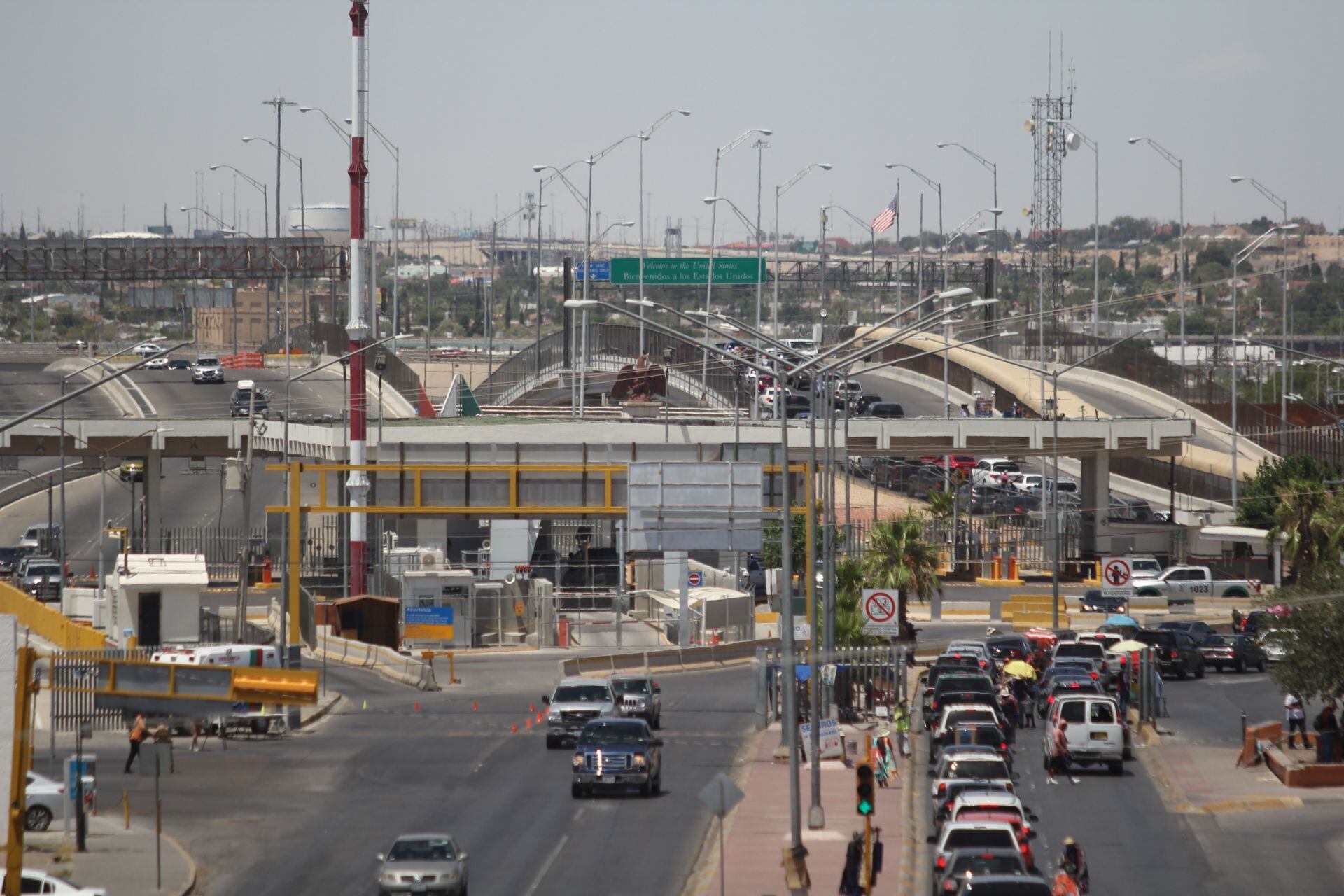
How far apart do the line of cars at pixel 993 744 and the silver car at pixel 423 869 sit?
253 inches

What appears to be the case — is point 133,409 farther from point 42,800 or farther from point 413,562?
point 42,800

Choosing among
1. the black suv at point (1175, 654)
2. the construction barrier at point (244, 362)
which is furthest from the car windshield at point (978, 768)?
the construction barrier at point (244, 362)

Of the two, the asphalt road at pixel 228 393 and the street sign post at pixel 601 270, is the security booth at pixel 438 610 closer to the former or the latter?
the asphalt road at pixel 228 393

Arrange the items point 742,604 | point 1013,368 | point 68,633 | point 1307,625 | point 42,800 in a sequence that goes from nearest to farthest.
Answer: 1. point 42,800
2. point 1307,625
3. point 68,633
4. point 742,604
5. point 1013,368

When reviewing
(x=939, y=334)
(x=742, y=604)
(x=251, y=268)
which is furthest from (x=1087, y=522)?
(x=939, y=334)

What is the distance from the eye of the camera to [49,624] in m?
47.1

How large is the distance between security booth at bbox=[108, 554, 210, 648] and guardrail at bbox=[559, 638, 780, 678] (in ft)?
33.6

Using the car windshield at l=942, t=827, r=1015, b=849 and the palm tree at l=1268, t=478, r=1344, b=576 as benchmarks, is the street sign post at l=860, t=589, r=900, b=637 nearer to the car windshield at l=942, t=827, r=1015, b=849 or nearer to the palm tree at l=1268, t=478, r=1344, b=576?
the car windshield at l=942, t=827, r=1015, b=849

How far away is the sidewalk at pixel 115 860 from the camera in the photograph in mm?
25547

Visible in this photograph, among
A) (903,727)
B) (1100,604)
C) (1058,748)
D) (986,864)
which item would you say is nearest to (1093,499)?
(1100,604)

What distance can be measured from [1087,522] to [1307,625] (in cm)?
4008

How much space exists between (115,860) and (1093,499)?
57109 millimetres

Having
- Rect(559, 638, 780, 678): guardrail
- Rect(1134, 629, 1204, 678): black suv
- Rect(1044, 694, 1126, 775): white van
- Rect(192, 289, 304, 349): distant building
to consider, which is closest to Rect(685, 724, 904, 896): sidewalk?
Rect(1044, 694, 1126, 775): white van

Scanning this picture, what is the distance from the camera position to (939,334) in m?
150
